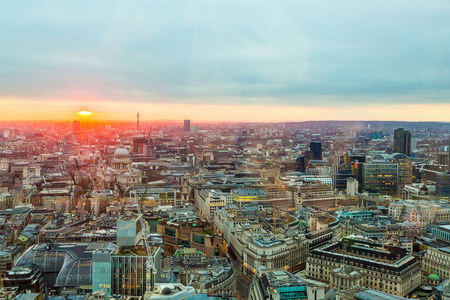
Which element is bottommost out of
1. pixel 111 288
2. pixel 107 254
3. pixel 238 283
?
pixel 238 283

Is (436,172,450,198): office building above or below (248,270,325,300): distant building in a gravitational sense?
above

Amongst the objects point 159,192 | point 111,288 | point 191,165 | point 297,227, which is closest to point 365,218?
point 297,227

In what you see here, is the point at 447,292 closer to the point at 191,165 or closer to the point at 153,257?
the point at 153,257

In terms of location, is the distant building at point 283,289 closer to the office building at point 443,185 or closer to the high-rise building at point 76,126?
the high-rise building at point 76,126

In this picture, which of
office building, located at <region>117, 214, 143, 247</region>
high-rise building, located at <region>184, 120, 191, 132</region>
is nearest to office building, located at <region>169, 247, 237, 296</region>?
office building, located at <region>117, 214, 143, 247</region>

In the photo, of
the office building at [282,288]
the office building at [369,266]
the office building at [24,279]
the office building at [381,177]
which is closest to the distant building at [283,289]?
the office building at [282,288]

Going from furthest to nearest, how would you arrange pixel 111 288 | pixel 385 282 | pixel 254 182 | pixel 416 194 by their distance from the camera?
pixel 254 182 < pixel 416 194 < pixel 385 282 < pixel 111 288

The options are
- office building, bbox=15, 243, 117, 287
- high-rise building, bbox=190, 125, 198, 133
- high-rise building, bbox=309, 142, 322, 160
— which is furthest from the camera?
high-rise building, bbox=309, 142, 322, 160

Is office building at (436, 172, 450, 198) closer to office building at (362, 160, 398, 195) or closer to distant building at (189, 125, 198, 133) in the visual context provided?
office building at (362, 160, 398, 195)
